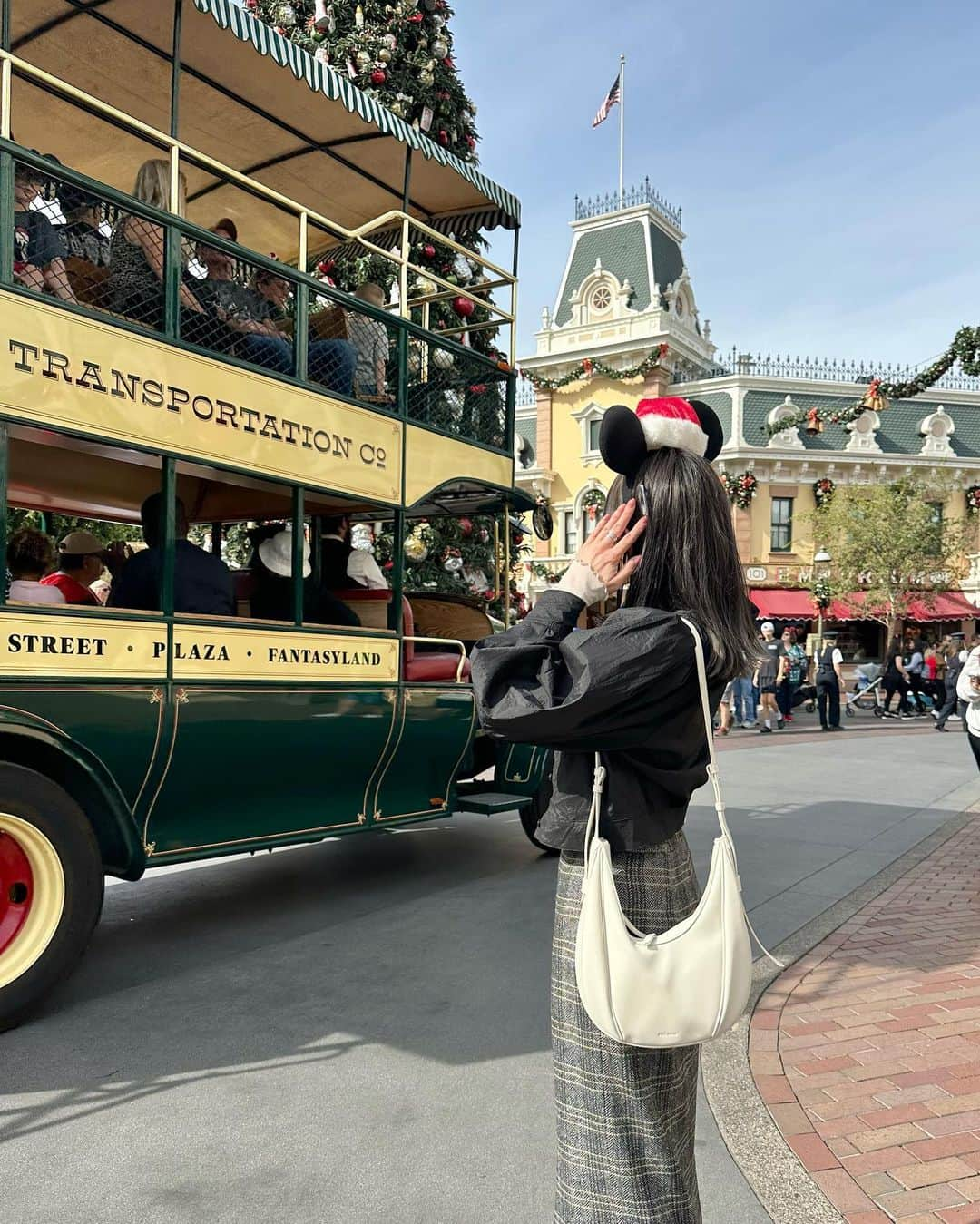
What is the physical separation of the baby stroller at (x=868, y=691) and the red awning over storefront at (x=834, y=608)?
945 centimetres

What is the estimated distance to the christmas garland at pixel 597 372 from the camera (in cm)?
3928

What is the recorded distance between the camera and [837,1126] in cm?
336

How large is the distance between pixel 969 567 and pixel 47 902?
4046cm

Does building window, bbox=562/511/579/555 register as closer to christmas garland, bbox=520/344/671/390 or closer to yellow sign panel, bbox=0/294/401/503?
christmas garland, bbox=520/344/671/390

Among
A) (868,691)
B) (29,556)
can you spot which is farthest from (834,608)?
(29,556)

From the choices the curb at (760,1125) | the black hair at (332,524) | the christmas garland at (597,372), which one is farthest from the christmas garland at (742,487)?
the curb at (760,1125)

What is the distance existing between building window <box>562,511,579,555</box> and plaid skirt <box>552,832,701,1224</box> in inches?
1595

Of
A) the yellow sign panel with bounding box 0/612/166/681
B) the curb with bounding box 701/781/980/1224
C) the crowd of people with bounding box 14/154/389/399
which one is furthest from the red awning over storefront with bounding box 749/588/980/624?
the yellow sign panel with bounding box 0/612/166/681

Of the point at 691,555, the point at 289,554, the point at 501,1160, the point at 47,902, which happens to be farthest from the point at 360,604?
the point at 691,555

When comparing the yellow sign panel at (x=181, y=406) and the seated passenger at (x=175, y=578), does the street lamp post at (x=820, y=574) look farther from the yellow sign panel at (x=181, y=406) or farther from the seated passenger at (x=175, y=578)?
the seated passenger at (x=175, y=578)

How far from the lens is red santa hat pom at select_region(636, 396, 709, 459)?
2076 mm

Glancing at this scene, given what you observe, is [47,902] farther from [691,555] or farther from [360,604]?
[691,555]

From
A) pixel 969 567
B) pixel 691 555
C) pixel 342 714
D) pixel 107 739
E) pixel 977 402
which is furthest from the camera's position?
pixel 977 402

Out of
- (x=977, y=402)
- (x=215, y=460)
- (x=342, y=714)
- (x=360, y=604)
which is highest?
(x=977, y=402)
